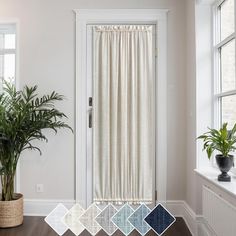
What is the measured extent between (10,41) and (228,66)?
2706 mm

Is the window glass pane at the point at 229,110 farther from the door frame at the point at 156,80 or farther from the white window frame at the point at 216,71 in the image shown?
the door frame at the point at 156,80

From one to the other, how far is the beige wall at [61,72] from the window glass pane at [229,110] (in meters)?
0.70

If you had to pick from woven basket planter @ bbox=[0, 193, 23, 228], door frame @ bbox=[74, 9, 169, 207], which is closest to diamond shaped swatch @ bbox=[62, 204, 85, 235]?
woven basket planter @ bbox=[0, 193, 23, 228]

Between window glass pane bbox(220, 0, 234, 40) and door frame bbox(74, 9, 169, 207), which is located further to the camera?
door frame bbox(74, 9, 169, 207)

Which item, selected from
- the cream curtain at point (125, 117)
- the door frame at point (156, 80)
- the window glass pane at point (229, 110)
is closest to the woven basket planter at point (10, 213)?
the door frame at point (156, 80)

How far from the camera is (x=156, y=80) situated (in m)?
3.34

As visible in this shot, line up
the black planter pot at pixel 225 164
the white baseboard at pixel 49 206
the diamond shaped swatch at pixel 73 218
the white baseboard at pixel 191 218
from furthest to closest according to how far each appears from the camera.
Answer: the white baseboard at pixel 49 206 → the white baseboard at pixel 191 218 → the black planter pot at pixel 225 164 → the diamond shaped swatch at pixel 73 218

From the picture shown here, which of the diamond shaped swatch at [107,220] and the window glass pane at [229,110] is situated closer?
the diamond shaped swatch at [107,220]

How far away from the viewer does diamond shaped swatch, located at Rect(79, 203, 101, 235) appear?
1781 millimetres

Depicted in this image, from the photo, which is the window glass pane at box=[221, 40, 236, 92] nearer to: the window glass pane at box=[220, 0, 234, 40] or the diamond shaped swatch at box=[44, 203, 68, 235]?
the window glass pane at box=[220, 0, 234, 40]

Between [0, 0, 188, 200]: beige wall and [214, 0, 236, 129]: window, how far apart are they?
56cm

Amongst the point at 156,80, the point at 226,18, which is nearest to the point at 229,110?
the point at 226,18

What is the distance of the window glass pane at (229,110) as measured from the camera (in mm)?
2410

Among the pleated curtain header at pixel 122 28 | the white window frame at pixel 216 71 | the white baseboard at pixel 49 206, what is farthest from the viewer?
the pleated curtain header at pixel 122 28
